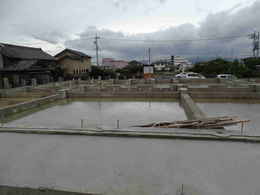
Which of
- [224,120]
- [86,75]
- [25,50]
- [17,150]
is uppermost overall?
[25,50]

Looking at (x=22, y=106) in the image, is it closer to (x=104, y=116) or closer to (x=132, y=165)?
(x=104, y=116)

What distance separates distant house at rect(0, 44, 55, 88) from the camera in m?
16.0

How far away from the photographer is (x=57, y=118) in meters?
6.37

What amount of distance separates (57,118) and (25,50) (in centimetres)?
1810

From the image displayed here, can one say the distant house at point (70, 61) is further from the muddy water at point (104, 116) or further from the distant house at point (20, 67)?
the muddy water at point (104, 116)

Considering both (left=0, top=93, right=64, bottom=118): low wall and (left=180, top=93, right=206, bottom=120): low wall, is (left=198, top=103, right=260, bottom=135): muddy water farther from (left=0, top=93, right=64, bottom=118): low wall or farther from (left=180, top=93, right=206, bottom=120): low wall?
(left=0, top=93, right=64, bottom=118): low wall

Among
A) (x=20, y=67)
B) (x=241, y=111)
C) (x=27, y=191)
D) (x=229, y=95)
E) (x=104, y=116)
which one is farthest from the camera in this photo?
(x=20, y=67)

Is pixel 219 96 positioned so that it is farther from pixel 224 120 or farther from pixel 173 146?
pixel 173 146

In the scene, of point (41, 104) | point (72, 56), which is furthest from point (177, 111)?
point (72, 56)

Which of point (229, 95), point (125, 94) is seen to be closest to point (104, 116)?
point (125, 94)

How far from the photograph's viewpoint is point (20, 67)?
54.0 feet

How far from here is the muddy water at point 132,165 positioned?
2.26 metres

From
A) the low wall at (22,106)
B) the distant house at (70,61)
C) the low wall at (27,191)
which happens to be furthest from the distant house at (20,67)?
the low wall at (27,191)

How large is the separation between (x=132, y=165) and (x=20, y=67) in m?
17.7
